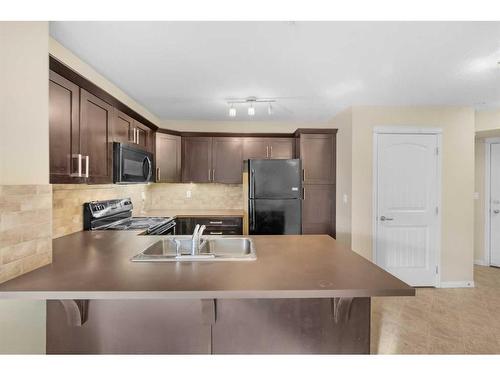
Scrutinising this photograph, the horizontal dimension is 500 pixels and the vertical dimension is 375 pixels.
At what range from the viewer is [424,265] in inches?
129

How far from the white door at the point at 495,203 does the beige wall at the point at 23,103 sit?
18.1 feet

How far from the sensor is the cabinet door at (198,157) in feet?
12.6

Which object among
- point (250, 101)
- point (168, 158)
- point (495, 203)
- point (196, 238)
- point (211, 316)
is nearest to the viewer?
point (211, 316)

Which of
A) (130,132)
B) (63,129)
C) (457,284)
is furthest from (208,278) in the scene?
(457,284)

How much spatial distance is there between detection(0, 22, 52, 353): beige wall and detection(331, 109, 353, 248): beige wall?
2.99m

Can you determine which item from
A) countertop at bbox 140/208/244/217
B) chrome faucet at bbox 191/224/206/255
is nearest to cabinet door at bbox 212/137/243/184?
→ countertop at bbox 140/208/244/217

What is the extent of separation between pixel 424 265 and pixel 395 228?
590 mm

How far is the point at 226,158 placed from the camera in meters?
3.87

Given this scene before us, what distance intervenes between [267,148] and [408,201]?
1.95 metres

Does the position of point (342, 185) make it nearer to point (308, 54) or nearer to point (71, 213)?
point (308, 54)

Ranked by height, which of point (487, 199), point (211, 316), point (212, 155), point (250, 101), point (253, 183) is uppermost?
point (250, 101)

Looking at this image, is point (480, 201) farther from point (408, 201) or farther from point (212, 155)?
point (212, 155)

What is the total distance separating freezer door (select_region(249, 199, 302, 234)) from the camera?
341 centimetres

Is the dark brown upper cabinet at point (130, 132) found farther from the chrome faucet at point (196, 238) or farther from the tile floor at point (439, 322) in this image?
the tile floor at point (439, 322)
